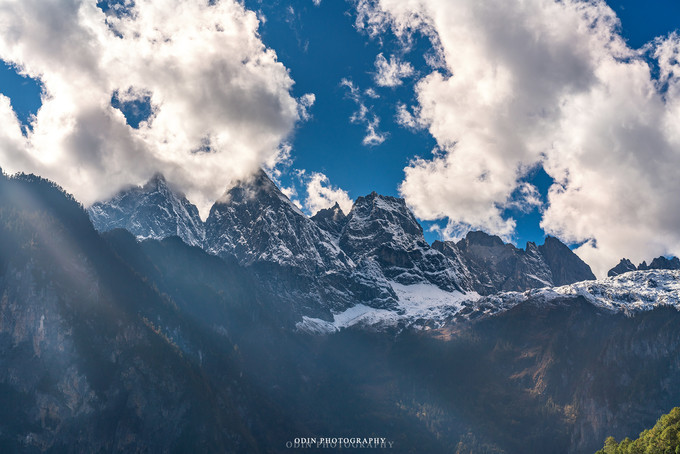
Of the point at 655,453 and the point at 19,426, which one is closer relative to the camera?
the point at 655,453

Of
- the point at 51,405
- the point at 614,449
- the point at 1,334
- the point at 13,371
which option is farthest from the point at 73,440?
the point at 614,449

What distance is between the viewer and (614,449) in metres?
128

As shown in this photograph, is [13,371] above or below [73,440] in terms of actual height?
above

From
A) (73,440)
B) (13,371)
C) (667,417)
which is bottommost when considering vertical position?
(73,440)

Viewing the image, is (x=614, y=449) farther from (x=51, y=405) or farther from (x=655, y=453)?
(x=51, y=405)

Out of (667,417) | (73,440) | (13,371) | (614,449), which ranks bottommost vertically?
(73,440)

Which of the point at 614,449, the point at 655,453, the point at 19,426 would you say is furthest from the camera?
the point at 19,426

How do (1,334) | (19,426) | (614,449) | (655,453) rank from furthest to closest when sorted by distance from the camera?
(1,334), (19,426), (614,449), (655,453)

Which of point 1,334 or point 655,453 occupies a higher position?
point 655,453

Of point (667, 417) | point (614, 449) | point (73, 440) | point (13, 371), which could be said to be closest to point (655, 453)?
point (667, 417)

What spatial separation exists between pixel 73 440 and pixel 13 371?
3255 cm

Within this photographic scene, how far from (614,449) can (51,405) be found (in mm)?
180321

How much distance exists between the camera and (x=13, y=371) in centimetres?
19438

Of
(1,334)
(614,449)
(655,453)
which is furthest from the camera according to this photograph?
(1,334)
